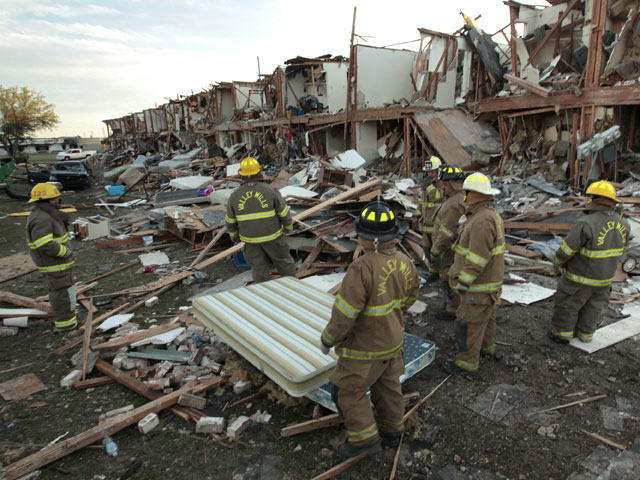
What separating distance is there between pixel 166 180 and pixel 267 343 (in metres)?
19.6

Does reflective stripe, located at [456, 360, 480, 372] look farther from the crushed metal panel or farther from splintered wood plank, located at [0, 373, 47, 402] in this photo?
splintered wood plank, located at [0, 373, 47, 402]

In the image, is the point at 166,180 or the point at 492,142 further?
the point at 166,180

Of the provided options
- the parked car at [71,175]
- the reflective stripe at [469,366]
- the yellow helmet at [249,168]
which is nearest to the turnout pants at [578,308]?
the reflective stripe at [469,366]

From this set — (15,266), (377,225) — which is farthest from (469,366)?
(15,266)

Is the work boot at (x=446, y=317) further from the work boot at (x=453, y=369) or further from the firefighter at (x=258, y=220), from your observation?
the firefighter at (x=258, y=220)

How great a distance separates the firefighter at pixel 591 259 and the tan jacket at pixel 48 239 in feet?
20.0

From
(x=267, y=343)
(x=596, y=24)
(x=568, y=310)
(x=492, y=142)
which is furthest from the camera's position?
(x=492, y=142)

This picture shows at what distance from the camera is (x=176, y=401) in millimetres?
3451

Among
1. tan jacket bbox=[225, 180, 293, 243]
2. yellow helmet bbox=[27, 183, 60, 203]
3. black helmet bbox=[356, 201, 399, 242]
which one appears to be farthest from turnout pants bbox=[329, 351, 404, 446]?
yellow helmet bbox=[27, 183, 60, 203]

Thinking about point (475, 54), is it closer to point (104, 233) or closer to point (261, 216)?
point (261, 216)

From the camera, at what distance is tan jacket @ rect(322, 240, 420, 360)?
2389 millimetres

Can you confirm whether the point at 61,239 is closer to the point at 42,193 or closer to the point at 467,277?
the point at 42,193

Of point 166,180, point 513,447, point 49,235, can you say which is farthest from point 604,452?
point 166,180

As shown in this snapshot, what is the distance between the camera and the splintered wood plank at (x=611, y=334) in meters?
4.11
